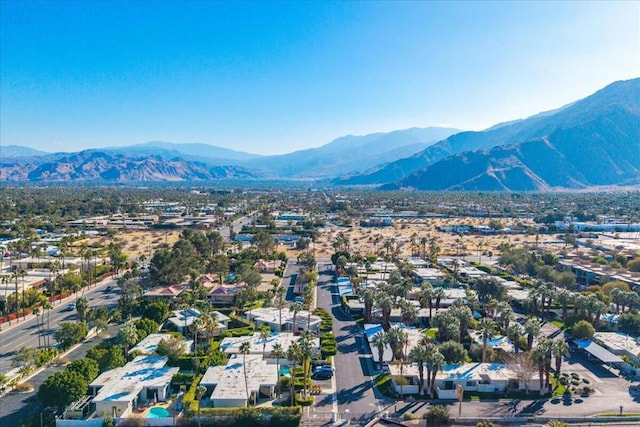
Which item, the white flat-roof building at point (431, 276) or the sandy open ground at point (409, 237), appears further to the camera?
the sandy open ground at point (409, 237)

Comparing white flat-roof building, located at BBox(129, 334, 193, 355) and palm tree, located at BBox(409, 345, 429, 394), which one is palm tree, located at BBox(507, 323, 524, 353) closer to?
palm tree, located at BBox(409, 345, 429, 394)

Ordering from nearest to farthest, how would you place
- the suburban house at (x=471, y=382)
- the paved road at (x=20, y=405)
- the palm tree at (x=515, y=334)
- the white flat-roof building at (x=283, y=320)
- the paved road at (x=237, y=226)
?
the paved road at (x=20, y=405) → the suburban house at (x=471, y=382) → the palm tree at (x=515, y=334) → the white flat-roof building at (x=283, y=320) → the paved road at (x=237, y=226)

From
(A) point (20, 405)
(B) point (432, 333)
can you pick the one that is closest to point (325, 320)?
(B) point (432, 333)

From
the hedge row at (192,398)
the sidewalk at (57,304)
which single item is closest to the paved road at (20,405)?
the hedge row at (192,398)

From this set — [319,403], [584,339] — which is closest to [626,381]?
[584,339]

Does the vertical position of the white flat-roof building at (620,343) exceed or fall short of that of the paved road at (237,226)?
it falls short

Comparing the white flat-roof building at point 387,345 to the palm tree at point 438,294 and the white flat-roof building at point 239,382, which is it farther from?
the white flat-roof building at point 239,382

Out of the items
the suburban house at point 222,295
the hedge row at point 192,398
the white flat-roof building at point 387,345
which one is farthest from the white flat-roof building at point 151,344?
the white flat-roof building at point 387,345

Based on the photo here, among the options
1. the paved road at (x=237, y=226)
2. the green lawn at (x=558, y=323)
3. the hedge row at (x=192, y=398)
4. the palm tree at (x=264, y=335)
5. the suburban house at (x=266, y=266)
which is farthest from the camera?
the paved road at (x=237, y=226)

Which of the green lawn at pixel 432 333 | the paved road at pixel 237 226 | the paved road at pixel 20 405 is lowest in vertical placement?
the green lawn at pixel 432 333
